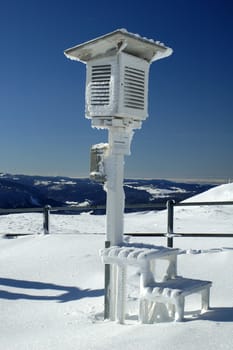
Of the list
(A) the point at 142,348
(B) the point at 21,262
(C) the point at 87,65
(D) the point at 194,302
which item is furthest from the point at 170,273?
(B) the point at 21,262

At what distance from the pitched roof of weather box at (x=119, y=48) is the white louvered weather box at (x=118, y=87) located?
0.09m

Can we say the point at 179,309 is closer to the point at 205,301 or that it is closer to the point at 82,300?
the point at 205,301

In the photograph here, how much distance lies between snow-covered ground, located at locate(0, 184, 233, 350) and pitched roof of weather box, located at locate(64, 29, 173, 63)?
3130mm

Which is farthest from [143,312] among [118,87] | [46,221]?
[46,221]

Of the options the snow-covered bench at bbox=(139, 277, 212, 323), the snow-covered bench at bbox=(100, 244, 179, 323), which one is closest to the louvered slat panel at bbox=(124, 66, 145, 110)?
the snow-covered bench at bbox=(100, 244, 179, 323)

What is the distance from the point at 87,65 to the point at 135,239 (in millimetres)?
6016

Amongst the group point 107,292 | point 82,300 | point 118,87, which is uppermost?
point 118,87

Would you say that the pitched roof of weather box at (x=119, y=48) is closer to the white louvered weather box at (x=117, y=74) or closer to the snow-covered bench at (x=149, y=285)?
the white louvered weather box at (x=117, y=74)

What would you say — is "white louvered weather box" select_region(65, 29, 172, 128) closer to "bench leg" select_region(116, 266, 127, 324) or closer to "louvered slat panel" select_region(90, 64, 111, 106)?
"louvered slat panel" select_region(90, 64, 111, 106)

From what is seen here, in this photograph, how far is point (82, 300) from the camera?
6.65m

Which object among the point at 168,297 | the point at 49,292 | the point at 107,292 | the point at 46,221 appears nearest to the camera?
the point at 168,297

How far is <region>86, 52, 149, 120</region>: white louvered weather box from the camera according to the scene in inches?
224

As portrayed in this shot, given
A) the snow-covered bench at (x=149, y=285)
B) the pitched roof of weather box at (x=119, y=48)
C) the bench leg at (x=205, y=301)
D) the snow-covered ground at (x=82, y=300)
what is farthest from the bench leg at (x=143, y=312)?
the pitched roof of weather box at (x=119, y=48)

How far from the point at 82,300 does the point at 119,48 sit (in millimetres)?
3396
